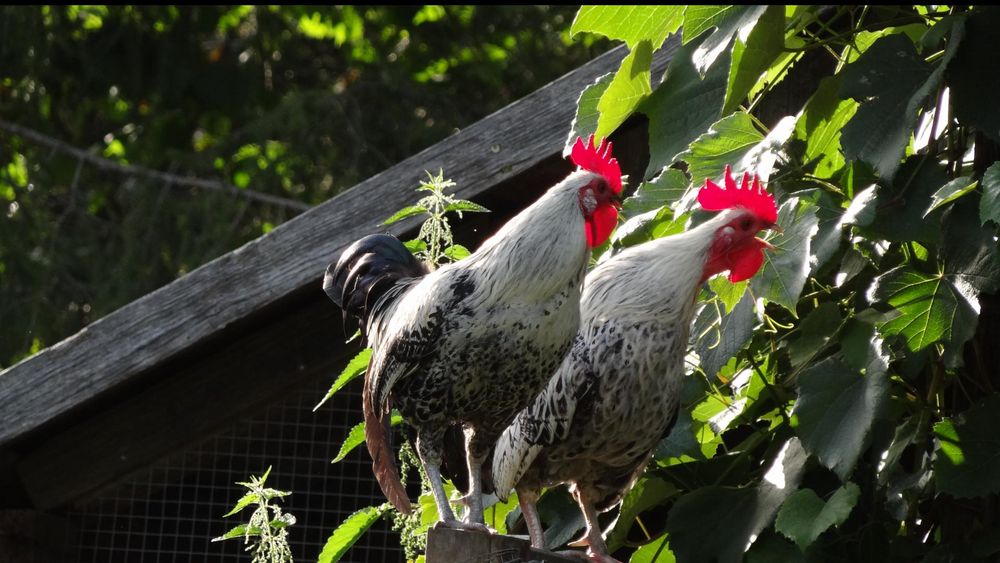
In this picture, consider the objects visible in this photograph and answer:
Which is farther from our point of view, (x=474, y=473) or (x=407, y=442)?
(x=407, y=442)

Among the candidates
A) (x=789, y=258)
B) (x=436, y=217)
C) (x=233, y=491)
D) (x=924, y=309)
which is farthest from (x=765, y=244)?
(x=233, y=491)

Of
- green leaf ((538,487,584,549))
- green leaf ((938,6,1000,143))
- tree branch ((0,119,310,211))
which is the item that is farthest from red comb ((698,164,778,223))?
tree branch ((0,119,310,211))

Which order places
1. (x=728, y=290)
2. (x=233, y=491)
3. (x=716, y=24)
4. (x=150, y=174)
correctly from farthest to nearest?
(x=150, y=174)
(x=233, y=491)
(x=728, y=290)
(x=716, y=24)

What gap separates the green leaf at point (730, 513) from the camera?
92.2 inches

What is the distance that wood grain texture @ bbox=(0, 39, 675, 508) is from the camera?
2762 mm

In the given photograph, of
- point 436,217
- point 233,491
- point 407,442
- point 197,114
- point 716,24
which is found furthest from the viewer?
point 197,114

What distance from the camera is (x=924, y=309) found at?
2.18 m

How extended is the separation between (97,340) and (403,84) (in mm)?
4785

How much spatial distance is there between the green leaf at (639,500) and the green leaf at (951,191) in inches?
31.9

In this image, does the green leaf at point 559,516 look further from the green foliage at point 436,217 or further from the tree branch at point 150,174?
the tree branch at point 150,174

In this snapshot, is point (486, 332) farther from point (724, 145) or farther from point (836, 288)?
point (836, 288)

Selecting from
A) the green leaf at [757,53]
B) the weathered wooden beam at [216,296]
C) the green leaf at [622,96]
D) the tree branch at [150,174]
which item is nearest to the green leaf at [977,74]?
the green leaf at [757,53]

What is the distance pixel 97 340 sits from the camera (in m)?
2.77

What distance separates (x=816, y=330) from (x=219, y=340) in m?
1.29
